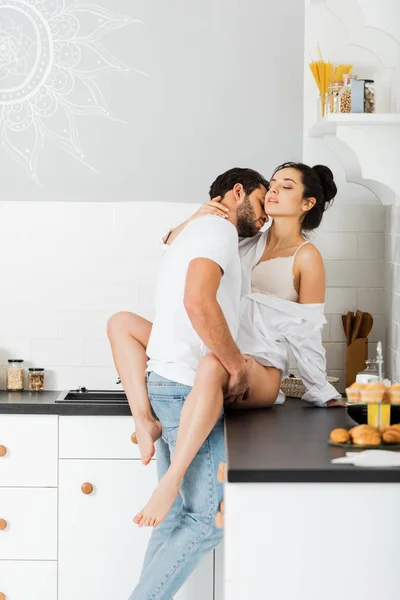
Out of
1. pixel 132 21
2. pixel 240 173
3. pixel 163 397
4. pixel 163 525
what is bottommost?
pixel 163 525

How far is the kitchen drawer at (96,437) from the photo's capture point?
3244mm

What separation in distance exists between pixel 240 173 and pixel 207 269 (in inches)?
24.4

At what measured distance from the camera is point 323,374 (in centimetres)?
309

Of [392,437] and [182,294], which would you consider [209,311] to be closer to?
[182,294]

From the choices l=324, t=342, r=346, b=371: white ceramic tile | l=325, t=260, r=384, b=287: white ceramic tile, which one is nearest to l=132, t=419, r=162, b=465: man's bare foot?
l=324, t=342, r=346, b=371: white ceramic tile

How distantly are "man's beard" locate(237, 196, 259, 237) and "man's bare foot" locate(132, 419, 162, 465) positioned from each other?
2.38ft

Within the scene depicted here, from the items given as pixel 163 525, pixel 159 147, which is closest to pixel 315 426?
pixel 163 525

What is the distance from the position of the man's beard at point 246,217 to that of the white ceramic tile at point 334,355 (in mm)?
791

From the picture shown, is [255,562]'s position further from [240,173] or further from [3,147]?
[3,147]

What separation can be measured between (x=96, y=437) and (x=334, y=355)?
105 centimetres

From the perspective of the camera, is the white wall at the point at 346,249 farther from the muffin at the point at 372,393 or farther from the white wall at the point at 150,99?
the muffin at the point at 372,393

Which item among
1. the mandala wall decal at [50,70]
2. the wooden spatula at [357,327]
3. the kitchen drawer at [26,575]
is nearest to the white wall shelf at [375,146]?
Answer: the wooden spatula at [357,327]

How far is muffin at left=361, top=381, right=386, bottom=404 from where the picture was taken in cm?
227

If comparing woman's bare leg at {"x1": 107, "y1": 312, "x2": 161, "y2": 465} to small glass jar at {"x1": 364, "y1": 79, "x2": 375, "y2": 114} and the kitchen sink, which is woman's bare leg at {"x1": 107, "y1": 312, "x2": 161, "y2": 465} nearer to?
the kitchen sink
